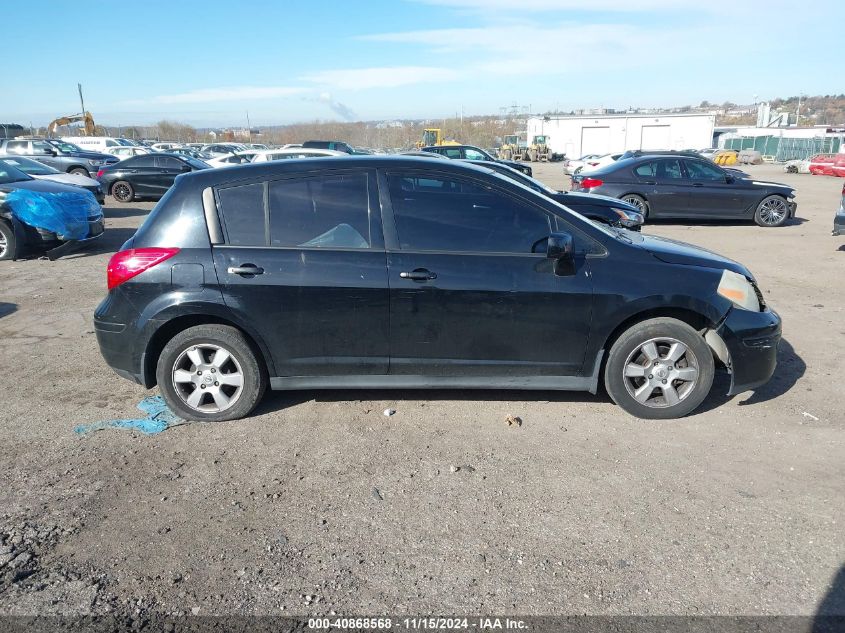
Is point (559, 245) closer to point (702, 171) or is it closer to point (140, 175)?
point (702, 171)

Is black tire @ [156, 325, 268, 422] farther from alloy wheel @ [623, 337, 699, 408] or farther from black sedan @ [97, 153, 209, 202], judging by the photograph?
black sedan @ [97, 153, 209, 202]

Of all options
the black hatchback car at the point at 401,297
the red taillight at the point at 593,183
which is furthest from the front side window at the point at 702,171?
the black hatchback car at the point at 401,297

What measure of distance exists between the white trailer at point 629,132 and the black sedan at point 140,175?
50802 millimetres

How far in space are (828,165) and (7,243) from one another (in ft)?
130

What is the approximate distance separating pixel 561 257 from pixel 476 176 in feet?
2.70

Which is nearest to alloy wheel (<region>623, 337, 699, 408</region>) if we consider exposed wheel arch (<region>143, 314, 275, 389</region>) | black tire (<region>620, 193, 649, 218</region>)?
exposed wheel arch (<region>143, 314, 275, 389</region>)

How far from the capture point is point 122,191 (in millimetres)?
18734

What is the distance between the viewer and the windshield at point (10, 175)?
34.1 ft

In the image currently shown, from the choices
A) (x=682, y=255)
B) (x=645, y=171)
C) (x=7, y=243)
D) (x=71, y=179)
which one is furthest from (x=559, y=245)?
(x=71, y=179)

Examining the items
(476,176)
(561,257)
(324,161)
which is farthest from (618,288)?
(324,161)

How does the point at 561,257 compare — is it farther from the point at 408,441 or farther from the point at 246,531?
the point at 246,531

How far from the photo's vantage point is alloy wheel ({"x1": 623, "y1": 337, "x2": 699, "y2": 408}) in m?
4.26

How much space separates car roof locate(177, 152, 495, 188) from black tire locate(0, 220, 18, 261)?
7.31 metres

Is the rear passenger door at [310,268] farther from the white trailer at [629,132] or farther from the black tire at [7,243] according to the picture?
the white trailer at [629,132]
